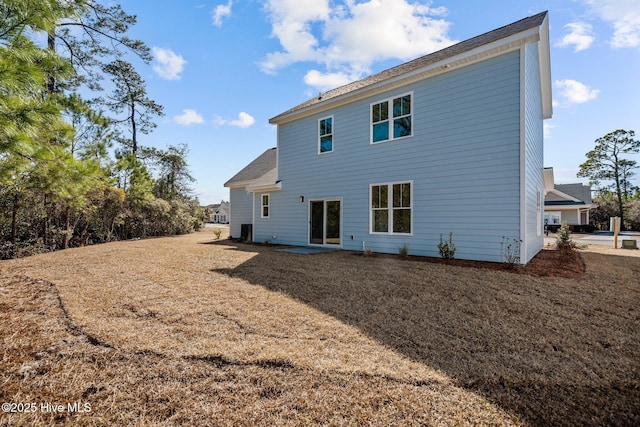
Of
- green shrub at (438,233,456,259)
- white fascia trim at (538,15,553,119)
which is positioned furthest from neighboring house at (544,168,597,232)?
green shrub at (438,233,456,259)

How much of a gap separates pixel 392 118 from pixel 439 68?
1812 mm

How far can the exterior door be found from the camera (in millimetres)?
10703

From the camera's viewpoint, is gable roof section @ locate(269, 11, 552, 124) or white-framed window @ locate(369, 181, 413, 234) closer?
gable roof section @ locate(269, 11, 552, 124)

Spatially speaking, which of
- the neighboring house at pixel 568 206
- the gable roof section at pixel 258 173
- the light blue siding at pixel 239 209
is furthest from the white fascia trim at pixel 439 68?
the neighboring house at pixel 568 206

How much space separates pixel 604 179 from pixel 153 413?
4476 cm

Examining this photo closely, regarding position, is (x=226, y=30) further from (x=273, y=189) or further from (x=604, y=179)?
(x=604, y=179)

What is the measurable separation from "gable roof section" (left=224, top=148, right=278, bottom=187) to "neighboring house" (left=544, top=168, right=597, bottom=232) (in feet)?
75.6

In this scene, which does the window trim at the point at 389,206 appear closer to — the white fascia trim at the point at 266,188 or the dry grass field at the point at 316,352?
the dry grass field at the point at 316,352

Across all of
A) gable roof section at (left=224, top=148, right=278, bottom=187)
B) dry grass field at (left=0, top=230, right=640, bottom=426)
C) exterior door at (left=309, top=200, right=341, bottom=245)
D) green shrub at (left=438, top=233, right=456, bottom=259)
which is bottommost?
dry grass field at (left=0, top=230, right=640, bottom=426)

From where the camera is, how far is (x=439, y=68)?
26.6 feet

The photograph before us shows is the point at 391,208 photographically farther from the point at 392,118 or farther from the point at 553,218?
the point at 553,218

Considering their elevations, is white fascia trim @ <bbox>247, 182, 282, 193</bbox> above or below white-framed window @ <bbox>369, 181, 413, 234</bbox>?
above

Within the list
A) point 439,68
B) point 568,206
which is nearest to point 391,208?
point 439,68

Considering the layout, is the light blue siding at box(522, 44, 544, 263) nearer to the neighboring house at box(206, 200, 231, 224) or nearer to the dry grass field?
the dry grass field
